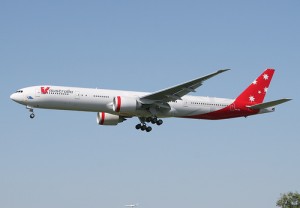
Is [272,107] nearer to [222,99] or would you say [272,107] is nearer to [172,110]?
[222,99]

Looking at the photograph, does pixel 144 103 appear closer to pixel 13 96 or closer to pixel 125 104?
pixel 125 104

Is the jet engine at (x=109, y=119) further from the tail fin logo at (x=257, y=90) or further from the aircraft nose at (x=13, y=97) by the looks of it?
the tail fin logo at (x=257, y=90)

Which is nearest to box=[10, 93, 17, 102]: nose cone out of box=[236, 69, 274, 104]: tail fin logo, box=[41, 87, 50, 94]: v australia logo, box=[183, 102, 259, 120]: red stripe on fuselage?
box=[41, 87, 50, 94]: v australia logo

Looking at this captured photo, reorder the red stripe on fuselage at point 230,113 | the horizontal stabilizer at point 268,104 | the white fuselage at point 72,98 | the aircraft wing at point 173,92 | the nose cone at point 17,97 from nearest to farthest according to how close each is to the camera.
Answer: the aircraft wing at point 173,92 → the white fuselage at point 72,98 → the nose cone at point 17,97 → the horizontal stabilizer at point 268,104 → the red stripe on fuselage at point 230,113

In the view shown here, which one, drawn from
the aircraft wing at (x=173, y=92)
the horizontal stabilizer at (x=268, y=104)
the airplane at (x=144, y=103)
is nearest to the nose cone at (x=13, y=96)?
the airplane at (x=144, y=103)

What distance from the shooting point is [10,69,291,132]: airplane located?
174ft

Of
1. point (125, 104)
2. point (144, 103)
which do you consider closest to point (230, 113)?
point (144, 103)

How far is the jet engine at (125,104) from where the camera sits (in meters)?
53.4

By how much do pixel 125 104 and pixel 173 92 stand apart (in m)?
4.27

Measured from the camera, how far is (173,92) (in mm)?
54062

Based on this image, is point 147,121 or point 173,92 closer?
point 173,92

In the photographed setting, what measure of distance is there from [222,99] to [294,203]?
2834 cm

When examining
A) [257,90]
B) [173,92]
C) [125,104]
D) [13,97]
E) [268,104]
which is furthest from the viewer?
[257,90]

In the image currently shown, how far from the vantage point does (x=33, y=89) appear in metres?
53.7
